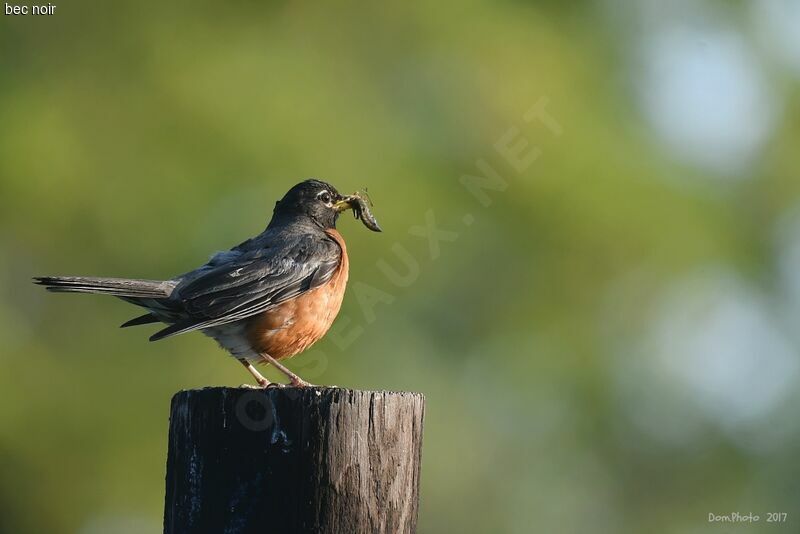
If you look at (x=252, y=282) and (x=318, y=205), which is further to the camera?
(x=318, y=205)

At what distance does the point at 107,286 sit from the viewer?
6176 millimetres

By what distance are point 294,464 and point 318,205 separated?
437 centimetres

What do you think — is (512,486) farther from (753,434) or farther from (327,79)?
(327,79)

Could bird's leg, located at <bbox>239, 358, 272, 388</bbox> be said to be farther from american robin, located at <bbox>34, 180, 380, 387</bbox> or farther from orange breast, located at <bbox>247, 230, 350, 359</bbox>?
orange breast, located at <bbox>247, 230, 350, 359</bbox>

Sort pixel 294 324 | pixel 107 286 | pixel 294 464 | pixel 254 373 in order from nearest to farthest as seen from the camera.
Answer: pixel 294 464 < pixel 107 286 < pixel 294 324 < pixel 254 373

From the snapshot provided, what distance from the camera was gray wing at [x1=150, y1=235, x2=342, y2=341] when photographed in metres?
6.34

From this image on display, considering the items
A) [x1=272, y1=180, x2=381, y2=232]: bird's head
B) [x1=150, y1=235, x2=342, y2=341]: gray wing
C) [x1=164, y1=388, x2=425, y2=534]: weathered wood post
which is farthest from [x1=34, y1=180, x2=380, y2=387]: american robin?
[x1=164, y1=388, x2=425, y2=534]: weathered wood post

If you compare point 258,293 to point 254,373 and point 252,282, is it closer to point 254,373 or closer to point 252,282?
point 252,282

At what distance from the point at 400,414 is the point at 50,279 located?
2682 millimetres

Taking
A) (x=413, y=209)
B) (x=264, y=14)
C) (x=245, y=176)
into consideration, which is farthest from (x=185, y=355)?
(x=264, y=14)

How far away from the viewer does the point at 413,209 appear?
11.5 meters

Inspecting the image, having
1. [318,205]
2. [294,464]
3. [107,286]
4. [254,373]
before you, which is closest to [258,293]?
[254,373]

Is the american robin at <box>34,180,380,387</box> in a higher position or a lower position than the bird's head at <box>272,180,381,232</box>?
lower

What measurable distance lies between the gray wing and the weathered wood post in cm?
187
